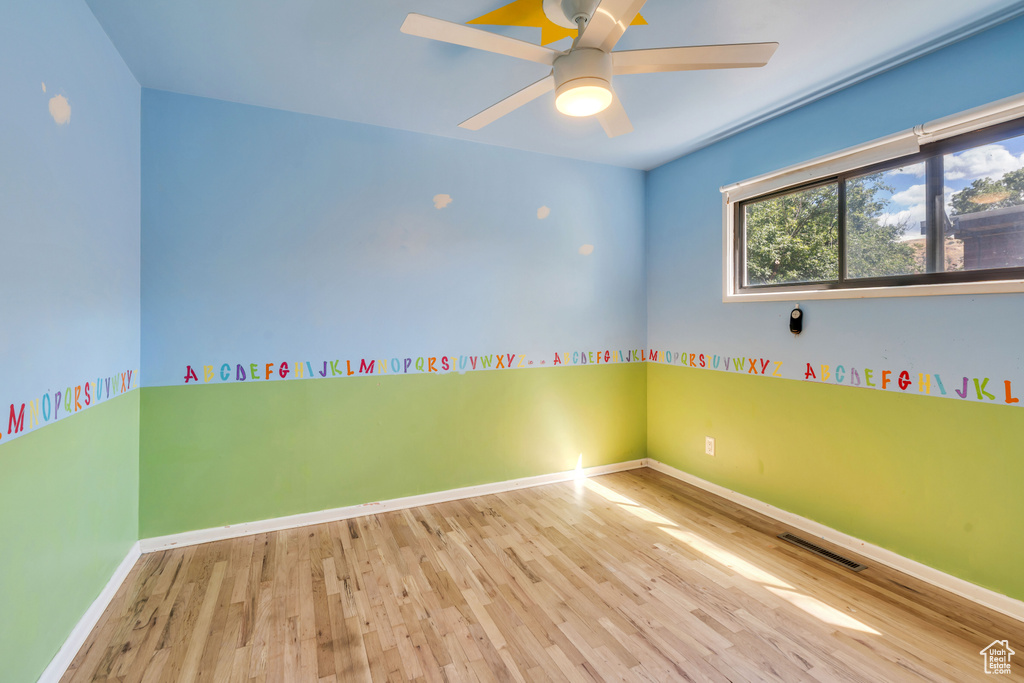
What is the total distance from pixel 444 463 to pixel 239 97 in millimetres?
2385

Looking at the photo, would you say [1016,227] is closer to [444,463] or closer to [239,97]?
[444,463]

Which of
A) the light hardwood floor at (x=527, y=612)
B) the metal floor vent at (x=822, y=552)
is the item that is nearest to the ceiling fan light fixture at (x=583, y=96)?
the light hardwood floor at (x=527, y=612)

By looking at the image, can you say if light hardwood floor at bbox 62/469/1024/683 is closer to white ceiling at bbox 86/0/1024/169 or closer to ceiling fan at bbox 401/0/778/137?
ceiling fan at bbox 401/0/778/137

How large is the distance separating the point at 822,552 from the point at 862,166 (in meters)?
1.94

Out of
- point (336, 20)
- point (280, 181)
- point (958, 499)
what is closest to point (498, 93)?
point (336, 20)

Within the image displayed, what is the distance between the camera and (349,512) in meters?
2.73

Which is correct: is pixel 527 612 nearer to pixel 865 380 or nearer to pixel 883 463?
pixel 883 463

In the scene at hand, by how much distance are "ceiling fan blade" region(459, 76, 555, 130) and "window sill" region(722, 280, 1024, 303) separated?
5.87 feet

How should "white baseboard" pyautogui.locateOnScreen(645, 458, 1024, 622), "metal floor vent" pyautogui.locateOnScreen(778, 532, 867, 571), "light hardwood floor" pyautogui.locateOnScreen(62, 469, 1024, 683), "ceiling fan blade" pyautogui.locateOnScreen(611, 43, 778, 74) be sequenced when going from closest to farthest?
"ceiling fan blade" pyautogui.locateOnScreen(611, 43, 778, 74)
"light hardwood floor" pyautogui.locateOnScreen(62, 469, 1024, 683)
"white baseboard" pyautogui.locateOnScreen(645, 458, 1024, 622)
"metal floor vent" pyautogui.locateOnScreen(778, 532, 867, 571)

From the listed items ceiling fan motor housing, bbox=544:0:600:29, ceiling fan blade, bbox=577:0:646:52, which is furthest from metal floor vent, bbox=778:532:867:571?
ceiling fan motor housing, bbox=544:0:600:29

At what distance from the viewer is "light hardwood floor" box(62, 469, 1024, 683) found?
1.57 metres

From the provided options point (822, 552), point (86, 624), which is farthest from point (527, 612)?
point (86, 624)

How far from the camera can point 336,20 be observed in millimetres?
1795

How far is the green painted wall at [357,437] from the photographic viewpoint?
7.84 ft
